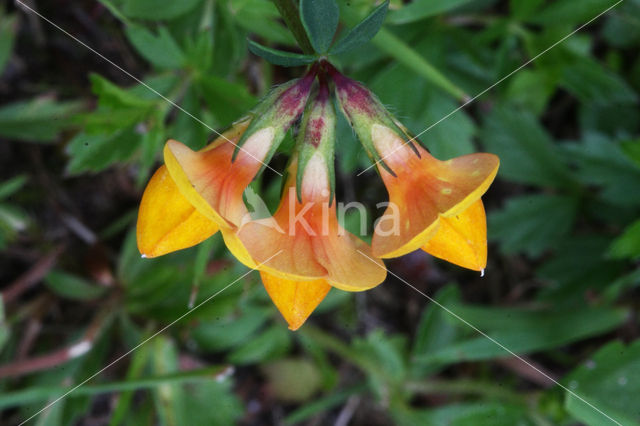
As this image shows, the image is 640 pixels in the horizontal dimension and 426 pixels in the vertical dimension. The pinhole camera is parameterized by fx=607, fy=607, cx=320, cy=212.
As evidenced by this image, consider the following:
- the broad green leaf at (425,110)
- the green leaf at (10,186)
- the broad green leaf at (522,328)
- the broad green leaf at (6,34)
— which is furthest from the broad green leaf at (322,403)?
the broad green leaf at (6,34)

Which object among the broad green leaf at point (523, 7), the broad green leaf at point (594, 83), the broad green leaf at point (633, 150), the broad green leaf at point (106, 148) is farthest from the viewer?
the broad green leaf at point (594, 83)

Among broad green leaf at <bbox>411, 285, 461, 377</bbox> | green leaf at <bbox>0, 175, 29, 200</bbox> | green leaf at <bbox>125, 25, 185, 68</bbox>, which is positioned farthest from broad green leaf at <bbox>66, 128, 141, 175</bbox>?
broad green leaf at <bbox>411, 285, 461, 377</bbox>

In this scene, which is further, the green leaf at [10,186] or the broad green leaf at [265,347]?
the broad green leaf at [265,347]

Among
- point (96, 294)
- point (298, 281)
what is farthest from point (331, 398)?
point (298, 281)

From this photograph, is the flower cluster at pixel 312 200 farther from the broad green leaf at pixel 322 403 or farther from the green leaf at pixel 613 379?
the broad green leaf at pixel 322 403

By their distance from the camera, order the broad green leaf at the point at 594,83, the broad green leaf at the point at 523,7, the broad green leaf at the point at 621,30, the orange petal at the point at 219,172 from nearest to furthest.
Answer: the orange petal at the point at 219,172
the broad green leaf at the point at 523,7
the broad green leaf at the point at 594,83
the broad green leaf at the point at 621,30

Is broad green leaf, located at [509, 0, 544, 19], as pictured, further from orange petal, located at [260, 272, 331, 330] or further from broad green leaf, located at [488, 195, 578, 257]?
orange petal, located at [260, 272, 331, 330]

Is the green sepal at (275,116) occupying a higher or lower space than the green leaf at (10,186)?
higher
